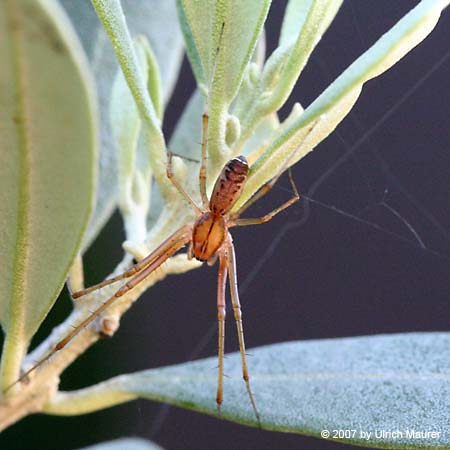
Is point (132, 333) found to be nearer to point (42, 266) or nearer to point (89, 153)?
point (42, 266)

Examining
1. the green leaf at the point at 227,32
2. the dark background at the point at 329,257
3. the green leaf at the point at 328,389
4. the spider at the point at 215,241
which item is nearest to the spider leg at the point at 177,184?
the spider at the point at 215,241

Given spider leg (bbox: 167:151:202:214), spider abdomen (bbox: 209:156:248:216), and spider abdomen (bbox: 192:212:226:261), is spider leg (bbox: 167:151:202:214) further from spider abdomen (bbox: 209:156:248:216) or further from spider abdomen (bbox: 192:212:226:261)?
spider abdomen (bbox: 192:212:226:261)

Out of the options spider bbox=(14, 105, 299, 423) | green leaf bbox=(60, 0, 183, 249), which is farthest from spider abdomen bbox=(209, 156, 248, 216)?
green leaf bbox=(60, 0, 183, 249)

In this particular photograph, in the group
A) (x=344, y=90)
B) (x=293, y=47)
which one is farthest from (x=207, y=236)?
(x=344, y=90)

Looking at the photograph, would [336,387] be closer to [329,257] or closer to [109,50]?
[109,50]

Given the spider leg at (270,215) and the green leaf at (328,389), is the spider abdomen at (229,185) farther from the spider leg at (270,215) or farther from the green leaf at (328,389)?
the green leaf at (328,389)
